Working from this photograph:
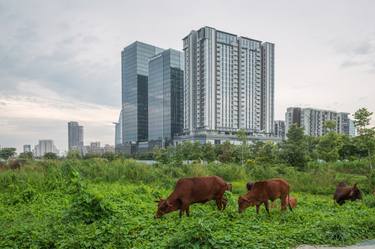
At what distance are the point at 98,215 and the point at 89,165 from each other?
42.1ft

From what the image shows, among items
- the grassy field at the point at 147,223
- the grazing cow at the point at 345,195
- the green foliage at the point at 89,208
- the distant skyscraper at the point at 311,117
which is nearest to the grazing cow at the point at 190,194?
the grassy field at the point at 147,223

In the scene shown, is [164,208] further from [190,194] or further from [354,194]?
[354,194]

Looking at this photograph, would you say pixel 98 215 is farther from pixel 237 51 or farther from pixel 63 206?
pixel 237 51

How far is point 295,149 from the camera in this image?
90.4 ft

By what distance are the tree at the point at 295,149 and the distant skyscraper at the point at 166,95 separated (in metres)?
75.9

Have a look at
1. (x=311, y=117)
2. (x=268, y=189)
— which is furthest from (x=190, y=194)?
(x=311, y=117)

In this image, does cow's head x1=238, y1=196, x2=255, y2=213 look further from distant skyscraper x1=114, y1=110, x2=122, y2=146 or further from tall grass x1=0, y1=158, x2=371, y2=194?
distant skyscraper x1=114, y1=110, x2=122, y2=146

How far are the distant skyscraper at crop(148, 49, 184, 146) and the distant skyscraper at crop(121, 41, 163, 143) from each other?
7715 millimetres

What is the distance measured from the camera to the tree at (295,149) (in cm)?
2731

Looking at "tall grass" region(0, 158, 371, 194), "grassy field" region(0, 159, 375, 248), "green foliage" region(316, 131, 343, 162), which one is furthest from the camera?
"green foliage" region(316, 131, 343, 162)

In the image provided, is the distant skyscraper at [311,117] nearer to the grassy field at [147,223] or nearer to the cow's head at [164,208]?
the grassy field at [147,223]

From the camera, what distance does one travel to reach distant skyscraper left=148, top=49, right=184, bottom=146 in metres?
106

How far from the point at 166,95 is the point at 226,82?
26982 mm

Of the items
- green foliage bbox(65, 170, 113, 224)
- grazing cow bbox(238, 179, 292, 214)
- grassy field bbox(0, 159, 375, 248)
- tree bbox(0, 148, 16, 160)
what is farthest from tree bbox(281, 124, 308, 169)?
tree bbox(0, 148, 16, 160)
